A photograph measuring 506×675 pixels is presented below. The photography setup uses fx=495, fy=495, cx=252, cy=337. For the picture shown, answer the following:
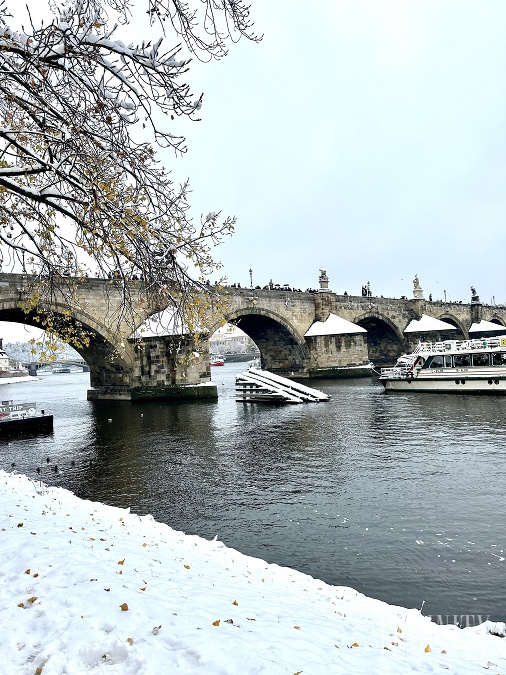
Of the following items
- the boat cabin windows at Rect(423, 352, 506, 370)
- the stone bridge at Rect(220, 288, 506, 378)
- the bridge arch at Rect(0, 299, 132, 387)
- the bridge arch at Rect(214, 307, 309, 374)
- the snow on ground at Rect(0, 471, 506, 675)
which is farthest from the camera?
the bridge arch at Rect(214, 307, 309, 374)

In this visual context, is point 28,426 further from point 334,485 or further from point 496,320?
point 496,320

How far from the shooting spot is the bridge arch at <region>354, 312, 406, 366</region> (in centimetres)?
5250

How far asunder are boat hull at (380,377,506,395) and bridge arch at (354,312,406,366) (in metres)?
21.5

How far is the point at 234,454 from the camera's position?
14.3 m

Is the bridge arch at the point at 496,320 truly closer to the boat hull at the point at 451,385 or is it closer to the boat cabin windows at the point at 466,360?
the boat cabin windows at the point at 466,360

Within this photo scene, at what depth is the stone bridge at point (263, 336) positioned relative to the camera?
28031 mm

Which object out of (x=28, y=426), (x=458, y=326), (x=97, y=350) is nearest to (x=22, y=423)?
(x=28, y=426)

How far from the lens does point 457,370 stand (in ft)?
92.0

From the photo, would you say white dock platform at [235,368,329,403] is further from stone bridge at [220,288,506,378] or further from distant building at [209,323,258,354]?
distant building at [209,323,258,354]

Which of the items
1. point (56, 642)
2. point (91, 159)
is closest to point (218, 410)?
point (91, 159)

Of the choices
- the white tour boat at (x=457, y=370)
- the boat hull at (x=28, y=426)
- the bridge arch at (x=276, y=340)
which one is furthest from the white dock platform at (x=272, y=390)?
the boat hull at (x=28, y=426)

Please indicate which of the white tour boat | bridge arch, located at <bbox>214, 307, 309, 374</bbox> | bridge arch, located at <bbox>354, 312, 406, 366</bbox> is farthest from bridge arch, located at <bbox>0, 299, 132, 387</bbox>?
bridge arch, located at <bbox>354, 312, 406, 366</bbox>

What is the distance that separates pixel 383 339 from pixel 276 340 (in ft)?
57.8

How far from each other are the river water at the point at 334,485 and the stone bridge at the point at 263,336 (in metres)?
3.04
